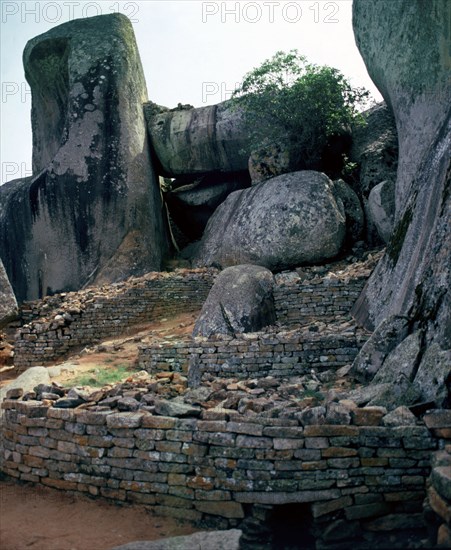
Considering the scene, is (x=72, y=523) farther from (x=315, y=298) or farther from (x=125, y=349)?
(x=315, y=298)

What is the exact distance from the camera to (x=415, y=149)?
9.66m

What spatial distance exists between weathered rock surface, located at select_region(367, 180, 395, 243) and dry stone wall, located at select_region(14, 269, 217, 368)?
3920mm

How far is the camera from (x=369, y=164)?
14703 mm

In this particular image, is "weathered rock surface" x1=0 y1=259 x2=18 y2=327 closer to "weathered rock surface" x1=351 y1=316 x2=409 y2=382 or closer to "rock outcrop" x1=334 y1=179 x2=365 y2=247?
"rock outcrop" x1=334 y1=179 x2=365 y2=247

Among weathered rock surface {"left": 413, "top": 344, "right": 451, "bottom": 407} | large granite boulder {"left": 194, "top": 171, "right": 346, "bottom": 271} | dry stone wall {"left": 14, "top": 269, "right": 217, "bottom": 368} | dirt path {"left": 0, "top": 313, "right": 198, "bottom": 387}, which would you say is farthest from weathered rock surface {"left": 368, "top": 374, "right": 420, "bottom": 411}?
large granite boulder {"left": 194, "top": 171, "right": 346, "bottom": 271}

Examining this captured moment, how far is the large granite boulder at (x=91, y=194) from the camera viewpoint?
53.9 feet

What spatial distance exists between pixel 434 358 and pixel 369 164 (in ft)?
34.1

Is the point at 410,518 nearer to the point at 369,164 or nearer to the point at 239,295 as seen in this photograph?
the point at 239,295

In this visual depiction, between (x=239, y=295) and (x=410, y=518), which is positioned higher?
(x=239, y=295)

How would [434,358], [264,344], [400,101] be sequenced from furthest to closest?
[400,101], [264,344], [434,358]

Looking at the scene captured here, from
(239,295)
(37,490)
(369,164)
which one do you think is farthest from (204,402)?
(369,164)

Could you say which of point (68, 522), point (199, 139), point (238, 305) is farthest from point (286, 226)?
point (68, 522)

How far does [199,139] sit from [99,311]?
24.2ft

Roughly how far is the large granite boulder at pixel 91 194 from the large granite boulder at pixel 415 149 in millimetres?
8088
